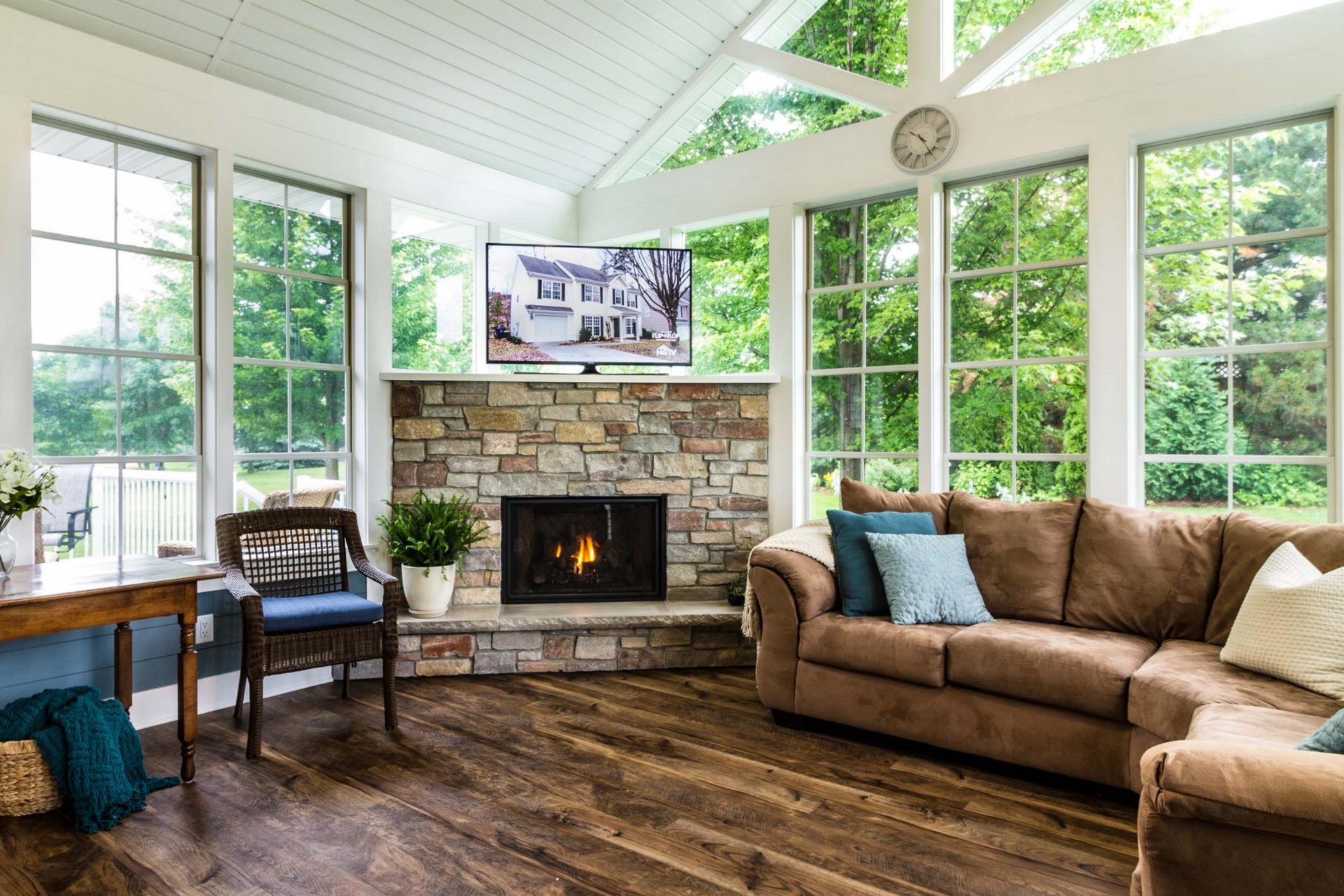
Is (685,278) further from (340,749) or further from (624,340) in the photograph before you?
(340,749)

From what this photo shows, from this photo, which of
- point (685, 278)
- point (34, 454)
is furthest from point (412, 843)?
point (685, 278)

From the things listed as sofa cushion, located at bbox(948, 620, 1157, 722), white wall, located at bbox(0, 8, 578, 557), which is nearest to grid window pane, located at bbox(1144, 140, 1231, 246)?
sofa cushion, located at bbox(948, 620, 1157, 722)

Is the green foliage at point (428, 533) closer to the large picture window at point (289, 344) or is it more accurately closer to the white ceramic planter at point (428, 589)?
the white ceramic planter at point (428, 589)

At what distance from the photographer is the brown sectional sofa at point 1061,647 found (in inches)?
93.3

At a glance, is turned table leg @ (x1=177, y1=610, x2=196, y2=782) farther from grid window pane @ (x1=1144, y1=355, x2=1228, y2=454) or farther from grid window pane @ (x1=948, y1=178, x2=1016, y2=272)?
grid window pane @ (x1=1144, y1=355, x2=1228, y2=454)

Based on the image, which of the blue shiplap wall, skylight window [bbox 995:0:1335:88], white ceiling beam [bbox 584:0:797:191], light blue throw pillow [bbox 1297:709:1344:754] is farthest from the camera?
white ceiling beam [bbox 584:0:797:191]

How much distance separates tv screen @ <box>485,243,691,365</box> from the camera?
423cm

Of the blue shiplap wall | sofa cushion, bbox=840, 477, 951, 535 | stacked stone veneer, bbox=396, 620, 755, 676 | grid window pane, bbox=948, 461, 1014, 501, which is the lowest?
stacked stone veneer, bbox=396, 620, 755, 676

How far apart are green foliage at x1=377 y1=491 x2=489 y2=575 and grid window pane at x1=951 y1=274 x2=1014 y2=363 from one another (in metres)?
2.54

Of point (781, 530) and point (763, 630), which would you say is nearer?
point (763, 630)

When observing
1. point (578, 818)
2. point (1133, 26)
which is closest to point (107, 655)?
point (578, 818)

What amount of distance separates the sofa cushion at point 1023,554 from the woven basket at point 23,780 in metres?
3.29

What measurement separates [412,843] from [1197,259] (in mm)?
3589

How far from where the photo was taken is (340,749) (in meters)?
3.00
